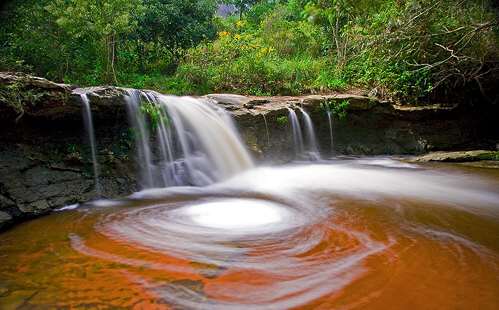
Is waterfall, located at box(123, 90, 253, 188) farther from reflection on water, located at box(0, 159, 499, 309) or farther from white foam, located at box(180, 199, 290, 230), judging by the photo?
white foam, located at box(180, 199, 290, 230)

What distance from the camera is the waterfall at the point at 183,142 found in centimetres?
645

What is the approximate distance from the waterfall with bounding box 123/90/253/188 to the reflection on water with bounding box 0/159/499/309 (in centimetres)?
96

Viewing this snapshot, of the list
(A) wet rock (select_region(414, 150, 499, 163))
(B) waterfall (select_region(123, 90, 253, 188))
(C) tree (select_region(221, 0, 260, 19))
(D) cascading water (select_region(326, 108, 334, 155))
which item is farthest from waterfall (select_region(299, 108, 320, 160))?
(C) tree (select_region(221, 0, 260, 19))

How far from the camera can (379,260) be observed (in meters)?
3.05

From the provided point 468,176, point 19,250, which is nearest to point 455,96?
point 468,176

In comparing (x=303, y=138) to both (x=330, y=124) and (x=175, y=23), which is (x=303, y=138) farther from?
(x=175, y=23)

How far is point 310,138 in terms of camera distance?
9484 mm

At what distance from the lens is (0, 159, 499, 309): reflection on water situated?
97.3 inches

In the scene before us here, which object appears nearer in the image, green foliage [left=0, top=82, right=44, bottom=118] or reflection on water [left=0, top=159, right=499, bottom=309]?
reflection on water [left=0, top=159, right=499, bottom=309]

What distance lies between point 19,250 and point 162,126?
3.67 metres

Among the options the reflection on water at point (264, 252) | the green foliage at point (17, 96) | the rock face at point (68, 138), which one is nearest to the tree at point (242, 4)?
the rock face at point (68, 138)

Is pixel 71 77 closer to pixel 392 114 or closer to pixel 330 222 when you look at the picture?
pixel 392 114

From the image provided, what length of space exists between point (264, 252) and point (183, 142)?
4.21 meters

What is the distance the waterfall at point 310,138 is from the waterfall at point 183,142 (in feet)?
6.75
